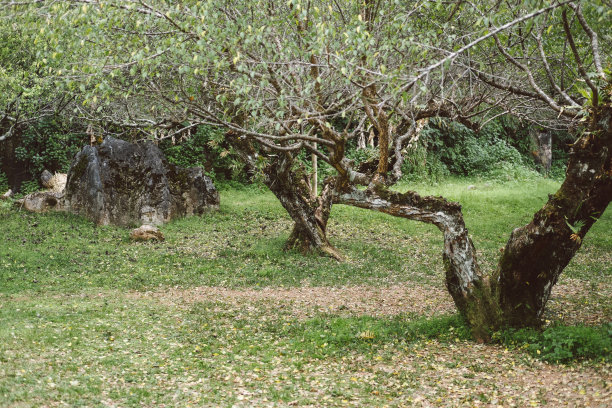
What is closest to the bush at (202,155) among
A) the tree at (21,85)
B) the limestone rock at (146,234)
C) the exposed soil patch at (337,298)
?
the tree at (21,85)

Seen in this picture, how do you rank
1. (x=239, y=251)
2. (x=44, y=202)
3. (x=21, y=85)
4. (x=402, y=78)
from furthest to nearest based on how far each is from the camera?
(x=44, y=202)
(x=21, y=85)
(x=239, y=251)
(x=402, y=78)

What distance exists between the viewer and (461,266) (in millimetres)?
10000

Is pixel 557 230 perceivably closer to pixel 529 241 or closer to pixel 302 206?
pixel 529 241

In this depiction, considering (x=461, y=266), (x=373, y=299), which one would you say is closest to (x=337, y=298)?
(x=373, y=299)

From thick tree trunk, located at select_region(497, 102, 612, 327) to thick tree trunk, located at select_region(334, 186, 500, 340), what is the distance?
1.11 ft

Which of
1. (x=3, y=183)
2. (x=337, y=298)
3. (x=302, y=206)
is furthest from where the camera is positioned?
(x=3, y=183)

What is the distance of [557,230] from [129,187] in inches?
690

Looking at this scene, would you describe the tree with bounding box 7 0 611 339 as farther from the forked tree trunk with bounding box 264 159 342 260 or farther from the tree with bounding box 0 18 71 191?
the tree with bounding box 0 18 71 191

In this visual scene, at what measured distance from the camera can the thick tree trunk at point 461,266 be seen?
9.80 metres

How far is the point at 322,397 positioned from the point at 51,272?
10.5 meters

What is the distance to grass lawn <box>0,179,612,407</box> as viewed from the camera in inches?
304

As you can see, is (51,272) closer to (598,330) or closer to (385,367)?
(385,367)

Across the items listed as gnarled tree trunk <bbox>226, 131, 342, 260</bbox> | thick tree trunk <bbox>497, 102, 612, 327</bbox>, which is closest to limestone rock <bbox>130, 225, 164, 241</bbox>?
gnarled tree trunk <bbox>226, 131, 342, 260</bbox>

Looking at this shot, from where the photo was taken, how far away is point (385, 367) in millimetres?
8844
